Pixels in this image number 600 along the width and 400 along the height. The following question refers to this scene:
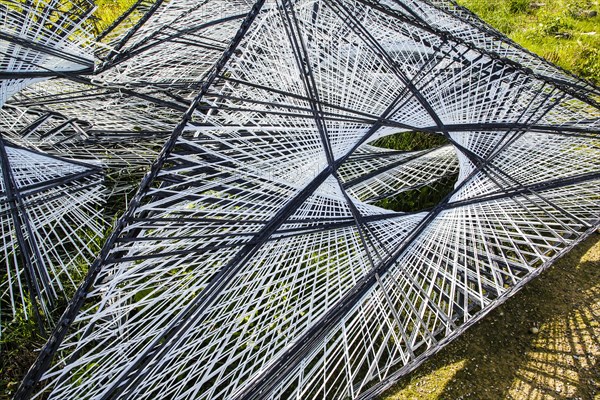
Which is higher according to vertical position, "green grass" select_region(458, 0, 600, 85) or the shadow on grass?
"green grass" select_region(458, 0, 600, 85)

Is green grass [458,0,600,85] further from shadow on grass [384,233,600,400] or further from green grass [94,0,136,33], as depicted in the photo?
green grass [94,0,136,33]

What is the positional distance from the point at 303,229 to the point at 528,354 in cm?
104

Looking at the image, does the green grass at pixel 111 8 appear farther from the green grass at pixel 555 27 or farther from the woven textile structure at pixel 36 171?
the green grass at pixel 555 27

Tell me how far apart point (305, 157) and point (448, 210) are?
634mm

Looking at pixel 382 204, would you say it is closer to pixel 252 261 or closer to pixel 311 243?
pixel 311 243

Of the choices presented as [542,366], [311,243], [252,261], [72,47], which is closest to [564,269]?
[542,366]

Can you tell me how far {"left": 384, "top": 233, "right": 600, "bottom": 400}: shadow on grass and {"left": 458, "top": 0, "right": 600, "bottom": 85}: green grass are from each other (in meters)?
2.38

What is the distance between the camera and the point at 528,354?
1.76 meters

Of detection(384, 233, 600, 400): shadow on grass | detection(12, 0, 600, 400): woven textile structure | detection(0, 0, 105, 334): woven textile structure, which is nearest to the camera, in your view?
detection(12, 0, 600, 400): woven textile structure

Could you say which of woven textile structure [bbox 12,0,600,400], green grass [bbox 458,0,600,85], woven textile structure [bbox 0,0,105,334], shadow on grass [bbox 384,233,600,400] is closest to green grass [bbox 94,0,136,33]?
woven textile structure [bbox 12,0,600,400]

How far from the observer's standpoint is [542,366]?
1.72 meters

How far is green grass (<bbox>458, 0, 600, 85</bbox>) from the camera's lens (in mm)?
3787

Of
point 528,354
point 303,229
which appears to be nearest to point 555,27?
point 528,354

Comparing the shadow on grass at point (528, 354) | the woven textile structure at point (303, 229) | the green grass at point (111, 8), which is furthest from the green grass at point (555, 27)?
the green grass at point (111, 8)
